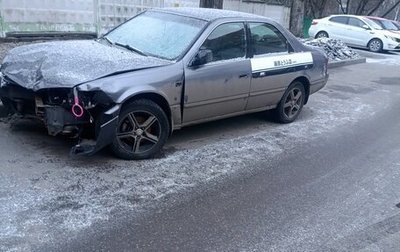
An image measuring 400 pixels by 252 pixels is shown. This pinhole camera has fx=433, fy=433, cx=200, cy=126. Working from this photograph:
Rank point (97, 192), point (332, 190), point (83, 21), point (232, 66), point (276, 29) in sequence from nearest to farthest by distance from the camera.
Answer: point (97, 192), point (332, 190), point (232, 66), point (276, 29), point (83, 21)

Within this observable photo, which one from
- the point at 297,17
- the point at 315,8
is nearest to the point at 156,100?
the point at 297,17

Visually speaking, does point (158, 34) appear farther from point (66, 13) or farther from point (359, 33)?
point (359, 33)

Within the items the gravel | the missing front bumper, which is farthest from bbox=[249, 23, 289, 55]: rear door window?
the gravel

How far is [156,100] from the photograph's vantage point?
16.2 ft

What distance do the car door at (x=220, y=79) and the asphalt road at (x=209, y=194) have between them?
0.48 m

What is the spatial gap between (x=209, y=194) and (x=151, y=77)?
1439 millimetres

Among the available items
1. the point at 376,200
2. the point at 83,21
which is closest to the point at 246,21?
the point at 376,200

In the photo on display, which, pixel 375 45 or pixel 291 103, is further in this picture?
pixel 375 45

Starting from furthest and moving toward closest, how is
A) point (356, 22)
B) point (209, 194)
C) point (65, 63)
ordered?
1. point (356, 22)
2. point (65, 63)
3. point (209, 194)

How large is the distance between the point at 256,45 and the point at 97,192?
3.18 m

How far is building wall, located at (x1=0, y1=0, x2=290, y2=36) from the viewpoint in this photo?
10945 mm

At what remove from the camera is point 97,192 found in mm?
4059

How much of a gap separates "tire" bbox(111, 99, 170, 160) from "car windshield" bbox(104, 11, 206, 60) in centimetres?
75

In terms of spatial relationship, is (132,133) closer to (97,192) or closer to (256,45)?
(97,192)
